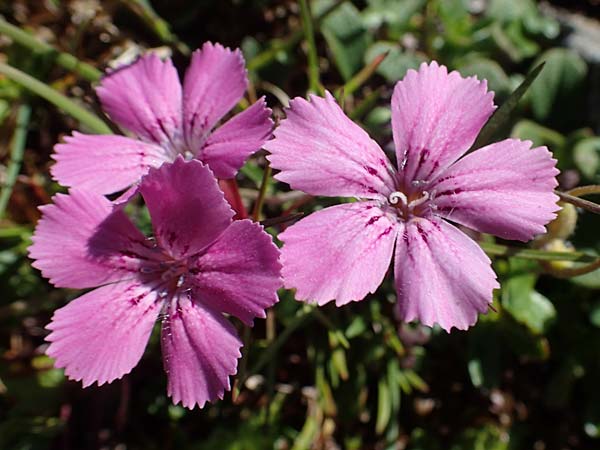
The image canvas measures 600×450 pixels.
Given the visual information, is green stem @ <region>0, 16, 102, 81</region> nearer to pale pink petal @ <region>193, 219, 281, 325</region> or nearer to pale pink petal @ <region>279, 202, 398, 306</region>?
pale pink petal @ <region>193, 219, 281, 325</region>

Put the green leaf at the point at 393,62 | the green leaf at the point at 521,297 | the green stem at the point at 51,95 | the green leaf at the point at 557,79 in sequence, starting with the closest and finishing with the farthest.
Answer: the green stem at the point at 51,95 → the green leaf at the point at 521,297 → the green leaf at the point at 393,62 → the green leaf at the point at 557,79

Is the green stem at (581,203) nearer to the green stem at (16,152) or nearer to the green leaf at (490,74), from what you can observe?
the green leaf at (490,74)

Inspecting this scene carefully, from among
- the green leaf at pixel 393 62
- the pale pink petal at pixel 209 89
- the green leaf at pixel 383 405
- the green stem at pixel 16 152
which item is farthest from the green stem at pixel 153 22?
the green leaf at pixel 383 405

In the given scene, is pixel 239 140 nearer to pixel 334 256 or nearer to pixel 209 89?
pixel 209 89

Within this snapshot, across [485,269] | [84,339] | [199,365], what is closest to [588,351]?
[485,269]

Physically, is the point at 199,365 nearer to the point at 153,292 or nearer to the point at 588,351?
the point at 153,292

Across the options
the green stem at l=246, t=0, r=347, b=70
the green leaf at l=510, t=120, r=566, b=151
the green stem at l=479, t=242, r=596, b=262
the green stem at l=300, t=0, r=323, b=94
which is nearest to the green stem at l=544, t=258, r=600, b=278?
the green stem at l=479, t=242, r=596, b=262
